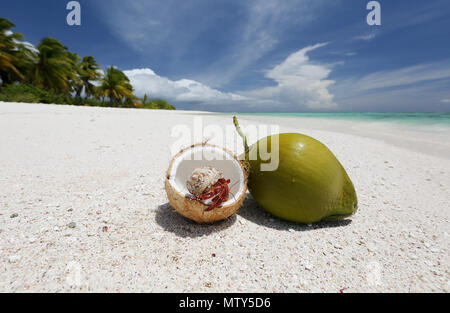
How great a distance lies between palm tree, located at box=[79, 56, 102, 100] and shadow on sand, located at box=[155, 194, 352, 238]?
3641cm

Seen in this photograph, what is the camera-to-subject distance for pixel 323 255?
149cm

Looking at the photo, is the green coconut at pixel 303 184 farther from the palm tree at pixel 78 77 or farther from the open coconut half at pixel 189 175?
the palm tree at pixel 78 77

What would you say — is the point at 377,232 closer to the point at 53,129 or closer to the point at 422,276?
the point at 422,276

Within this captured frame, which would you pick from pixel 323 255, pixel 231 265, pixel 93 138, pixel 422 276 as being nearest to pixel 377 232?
pixel 422 276

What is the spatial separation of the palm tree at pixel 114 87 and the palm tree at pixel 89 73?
5.04 feet

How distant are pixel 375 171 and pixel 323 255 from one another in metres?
2.71

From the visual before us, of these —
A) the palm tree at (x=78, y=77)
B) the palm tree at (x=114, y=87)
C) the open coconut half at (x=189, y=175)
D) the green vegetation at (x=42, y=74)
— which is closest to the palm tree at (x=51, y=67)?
the green vegetation at (x=42, y=74)

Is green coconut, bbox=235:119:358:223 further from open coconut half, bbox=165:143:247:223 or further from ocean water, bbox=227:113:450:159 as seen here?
ocean water, bbox=227:113:450:159

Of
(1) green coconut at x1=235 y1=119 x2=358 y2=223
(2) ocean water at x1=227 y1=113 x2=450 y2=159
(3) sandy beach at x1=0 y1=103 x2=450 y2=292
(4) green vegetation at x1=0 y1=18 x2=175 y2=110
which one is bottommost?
(3) sandy beach at x1=0 y1=103 x2=450 y2=292

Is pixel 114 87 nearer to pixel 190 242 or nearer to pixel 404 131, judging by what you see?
pixel 404 131

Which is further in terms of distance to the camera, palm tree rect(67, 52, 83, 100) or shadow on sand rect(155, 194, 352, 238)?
palm tree rect(67, 52, 83, 100)

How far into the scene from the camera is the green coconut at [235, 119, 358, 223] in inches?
66.0

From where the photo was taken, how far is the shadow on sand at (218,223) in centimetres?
171

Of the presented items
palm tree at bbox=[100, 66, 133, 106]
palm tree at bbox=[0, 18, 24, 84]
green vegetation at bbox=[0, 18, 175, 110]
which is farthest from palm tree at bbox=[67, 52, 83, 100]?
palm tree at bbox=[0, 18, 24, 84]
